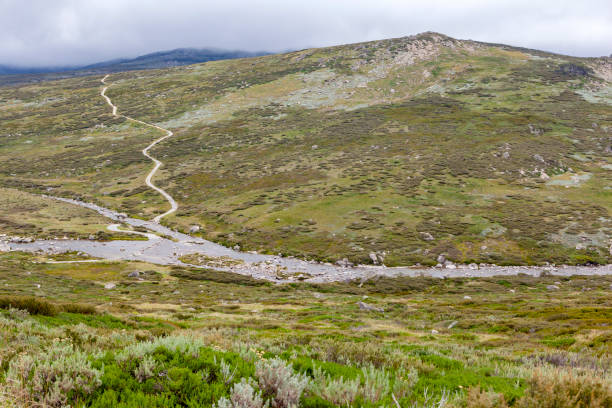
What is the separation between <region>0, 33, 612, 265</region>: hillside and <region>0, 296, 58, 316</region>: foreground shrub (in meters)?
36.6

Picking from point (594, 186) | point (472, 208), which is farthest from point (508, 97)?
point (472, 208)

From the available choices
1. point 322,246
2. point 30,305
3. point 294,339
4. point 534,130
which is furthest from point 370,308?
point 534,130

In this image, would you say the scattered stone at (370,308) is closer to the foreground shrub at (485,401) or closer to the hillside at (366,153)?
the hillside at (366,153)

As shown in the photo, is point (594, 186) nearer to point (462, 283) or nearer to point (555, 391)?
point (462, 283)

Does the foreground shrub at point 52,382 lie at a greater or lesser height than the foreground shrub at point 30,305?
greater

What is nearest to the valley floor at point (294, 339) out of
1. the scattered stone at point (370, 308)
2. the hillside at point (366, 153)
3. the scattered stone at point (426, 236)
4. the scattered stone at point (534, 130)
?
the scattered stone at point (370, 308)

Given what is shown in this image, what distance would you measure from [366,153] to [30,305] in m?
82.9

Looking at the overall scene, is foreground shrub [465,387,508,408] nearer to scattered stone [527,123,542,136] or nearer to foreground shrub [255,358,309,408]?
foreground shrub [255,358,309,408]

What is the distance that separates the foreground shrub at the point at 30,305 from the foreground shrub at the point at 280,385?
44.5 feet

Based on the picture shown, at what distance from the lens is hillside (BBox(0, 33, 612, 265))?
5238 cm

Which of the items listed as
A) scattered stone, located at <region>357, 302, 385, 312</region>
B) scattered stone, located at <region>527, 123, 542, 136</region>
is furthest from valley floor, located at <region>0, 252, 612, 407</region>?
scattered stone, located at <region>527, 123, 542, 136</region>

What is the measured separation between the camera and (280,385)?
4.33 metres

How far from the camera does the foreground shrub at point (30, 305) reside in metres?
12.9

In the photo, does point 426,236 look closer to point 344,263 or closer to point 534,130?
point 344,263
